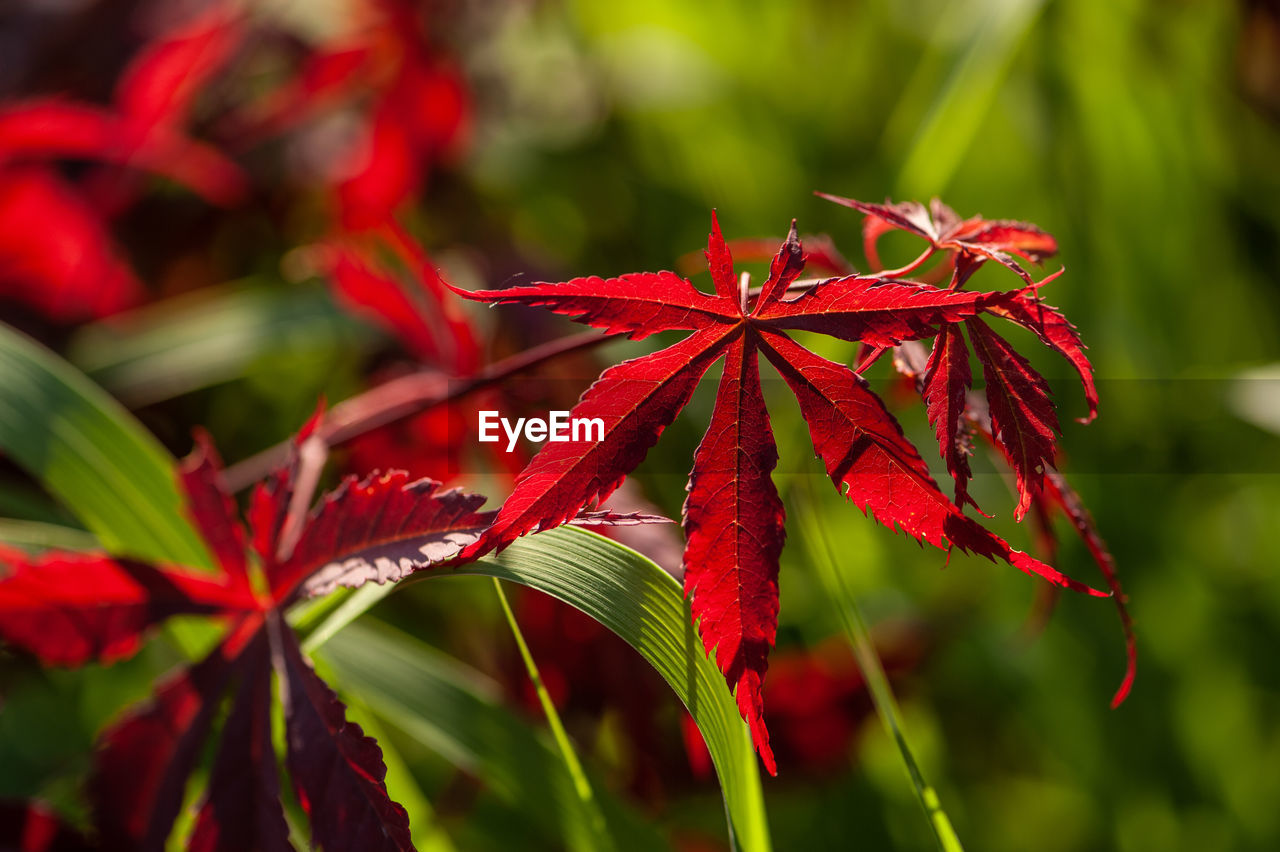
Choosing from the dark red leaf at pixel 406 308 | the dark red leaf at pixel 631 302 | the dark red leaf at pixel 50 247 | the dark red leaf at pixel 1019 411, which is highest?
the dark red leaf at pixel 50 247

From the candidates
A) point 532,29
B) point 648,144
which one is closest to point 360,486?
point 648,144

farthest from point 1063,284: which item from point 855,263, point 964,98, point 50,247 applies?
point 50,247

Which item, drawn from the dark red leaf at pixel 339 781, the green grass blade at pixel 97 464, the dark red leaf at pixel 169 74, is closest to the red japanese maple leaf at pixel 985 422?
the dark red leaf at pixel 339 781

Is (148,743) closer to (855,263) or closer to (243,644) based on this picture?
(243,644)

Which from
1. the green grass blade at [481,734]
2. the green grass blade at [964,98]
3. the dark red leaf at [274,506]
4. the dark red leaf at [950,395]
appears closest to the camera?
the dark red leaf at [950,395]

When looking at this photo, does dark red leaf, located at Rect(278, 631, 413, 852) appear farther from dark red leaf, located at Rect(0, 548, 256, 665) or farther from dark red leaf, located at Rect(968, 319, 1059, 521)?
dark red leaf, located at Rect(968, 319, 1059, 521)

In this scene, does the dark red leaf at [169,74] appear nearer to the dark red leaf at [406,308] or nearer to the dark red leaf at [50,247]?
the dark red leaf at [50,247]

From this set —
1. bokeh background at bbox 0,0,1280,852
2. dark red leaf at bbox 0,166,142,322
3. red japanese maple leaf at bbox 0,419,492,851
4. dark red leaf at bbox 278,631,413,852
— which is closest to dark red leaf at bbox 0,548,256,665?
red japanese maple leaf at bbox 0,419,492,851

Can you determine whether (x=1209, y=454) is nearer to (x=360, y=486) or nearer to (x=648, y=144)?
(x=648, y=144)
